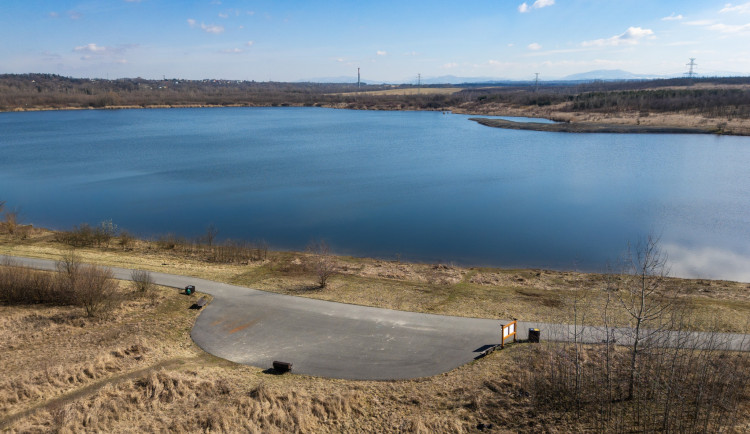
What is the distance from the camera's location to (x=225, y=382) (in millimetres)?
11930

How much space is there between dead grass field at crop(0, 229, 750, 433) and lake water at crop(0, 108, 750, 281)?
6825mm

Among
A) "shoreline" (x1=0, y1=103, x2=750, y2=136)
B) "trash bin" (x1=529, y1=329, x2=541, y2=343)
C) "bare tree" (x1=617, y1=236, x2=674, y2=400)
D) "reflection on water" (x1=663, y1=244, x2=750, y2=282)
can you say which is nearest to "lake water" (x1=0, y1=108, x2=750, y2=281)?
"reflection on water" (x1=663, y1=244, x2=750, y2=282)

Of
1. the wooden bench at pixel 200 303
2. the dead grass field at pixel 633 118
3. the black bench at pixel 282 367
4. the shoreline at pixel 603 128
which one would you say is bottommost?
the black bench at pixel 282 367

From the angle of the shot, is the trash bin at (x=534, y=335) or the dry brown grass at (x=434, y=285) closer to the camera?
the trash bin at (x=534, y=335)

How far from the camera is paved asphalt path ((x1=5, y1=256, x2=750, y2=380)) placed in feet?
42.9

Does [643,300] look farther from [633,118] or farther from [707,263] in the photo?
[633,118]

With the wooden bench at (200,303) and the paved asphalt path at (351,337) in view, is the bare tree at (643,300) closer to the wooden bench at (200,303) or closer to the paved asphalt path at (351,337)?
the paved asphalt path at (351,337)

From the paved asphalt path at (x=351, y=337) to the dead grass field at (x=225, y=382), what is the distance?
525mm

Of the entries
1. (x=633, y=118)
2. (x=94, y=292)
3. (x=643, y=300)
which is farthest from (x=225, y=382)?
(x=633, y=118)

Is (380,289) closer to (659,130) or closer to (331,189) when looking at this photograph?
(331,189)

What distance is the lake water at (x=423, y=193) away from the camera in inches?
1040

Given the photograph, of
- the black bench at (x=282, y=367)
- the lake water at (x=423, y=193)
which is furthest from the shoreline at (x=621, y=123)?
the black bench at (x=282, y=367)

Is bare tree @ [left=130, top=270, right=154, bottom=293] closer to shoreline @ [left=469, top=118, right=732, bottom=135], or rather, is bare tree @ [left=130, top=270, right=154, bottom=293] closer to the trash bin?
the trash bin

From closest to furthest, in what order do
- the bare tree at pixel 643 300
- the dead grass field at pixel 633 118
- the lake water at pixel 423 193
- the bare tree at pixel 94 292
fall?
the bare tree at pixel 643 300
the bare tree at pixel 94 292
the lake water at pixel 423 193
the dead grass field at pixel 633 118
